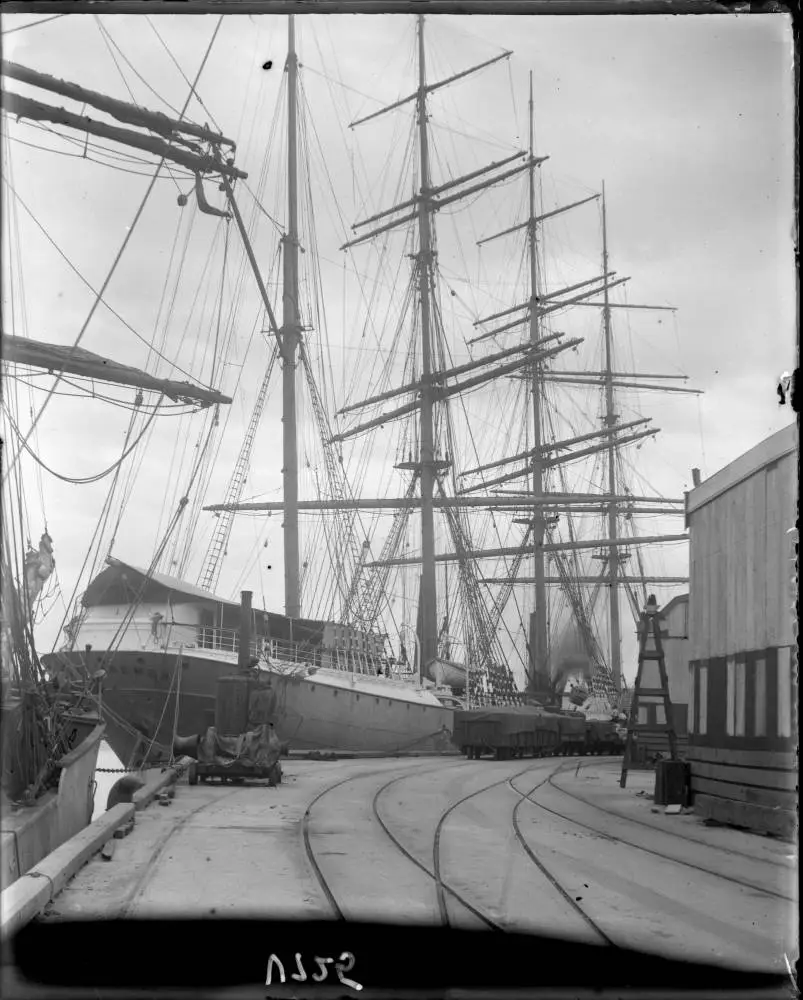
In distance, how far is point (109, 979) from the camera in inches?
214

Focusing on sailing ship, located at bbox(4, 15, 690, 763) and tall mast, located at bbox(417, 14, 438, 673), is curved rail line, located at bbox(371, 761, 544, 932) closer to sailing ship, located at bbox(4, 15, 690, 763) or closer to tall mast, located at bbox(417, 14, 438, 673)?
sailing ship, located at bbox(4, 15, 690, 763)

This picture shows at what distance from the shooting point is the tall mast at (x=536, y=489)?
1850 inches

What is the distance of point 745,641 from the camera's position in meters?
10.8

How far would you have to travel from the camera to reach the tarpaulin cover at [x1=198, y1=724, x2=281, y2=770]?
17.2 metres

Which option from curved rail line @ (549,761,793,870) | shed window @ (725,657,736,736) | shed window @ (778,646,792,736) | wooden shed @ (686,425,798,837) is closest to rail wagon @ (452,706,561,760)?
curved rail line @ (549,761,793,870)

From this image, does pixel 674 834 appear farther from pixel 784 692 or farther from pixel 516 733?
pixel 516 733

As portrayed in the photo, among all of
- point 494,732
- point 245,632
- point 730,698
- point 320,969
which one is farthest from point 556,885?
point 494,732

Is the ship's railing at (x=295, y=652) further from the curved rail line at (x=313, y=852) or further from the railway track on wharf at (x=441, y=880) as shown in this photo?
the railway track on wharf at (x=441, y=880)

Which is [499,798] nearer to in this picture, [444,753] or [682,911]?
[682,911]

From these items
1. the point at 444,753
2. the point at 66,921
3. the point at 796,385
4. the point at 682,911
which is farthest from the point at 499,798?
the point at 444,753

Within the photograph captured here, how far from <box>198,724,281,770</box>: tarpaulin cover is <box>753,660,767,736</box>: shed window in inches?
351

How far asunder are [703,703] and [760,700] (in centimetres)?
223

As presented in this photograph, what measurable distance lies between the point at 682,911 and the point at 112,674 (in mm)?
20847

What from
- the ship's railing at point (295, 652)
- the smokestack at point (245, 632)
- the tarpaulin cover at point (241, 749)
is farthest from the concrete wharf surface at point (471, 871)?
the ship's railing at point (295, 652)
